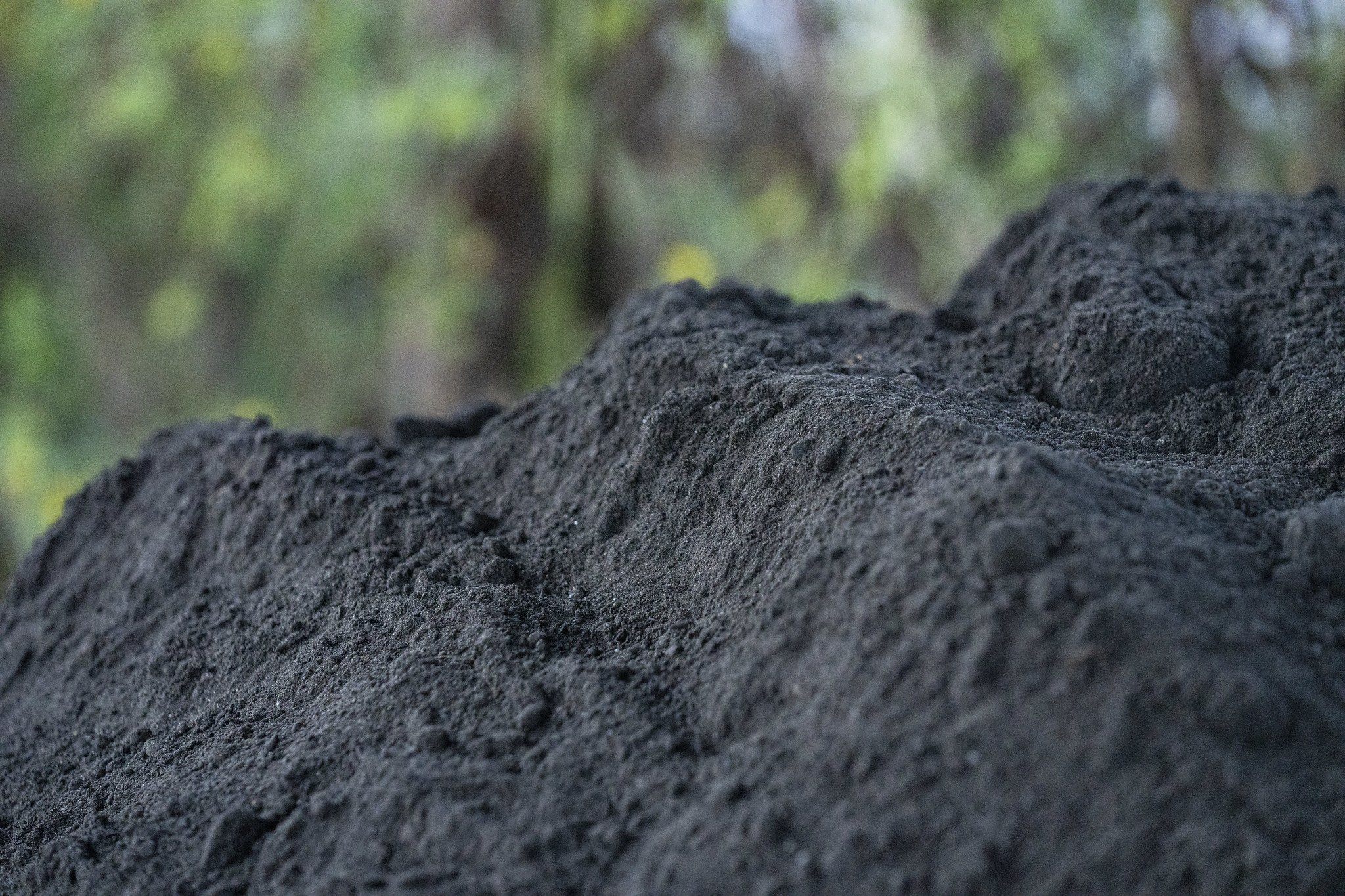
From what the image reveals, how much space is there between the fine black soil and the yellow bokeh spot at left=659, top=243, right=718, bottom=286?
203cm

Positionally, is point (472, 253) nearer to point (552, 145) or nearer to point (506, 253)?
point (506, 253)

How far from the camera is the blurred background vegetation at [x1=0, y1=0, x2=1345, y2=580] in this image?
384cm

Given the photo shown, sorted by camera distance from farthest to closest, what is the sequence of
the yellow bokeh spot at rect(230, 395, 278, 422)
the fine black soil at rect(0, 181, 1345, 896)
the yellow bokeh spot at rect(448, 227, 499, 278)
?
the yellow bokeh spot at rect(230, 395, 278, 422) < the yellow bokeh spot at rect(448, 227, 499, 278) < the fine black soil at rect(0, 181, 1345, 896)

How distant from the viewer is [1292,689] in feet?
2.54

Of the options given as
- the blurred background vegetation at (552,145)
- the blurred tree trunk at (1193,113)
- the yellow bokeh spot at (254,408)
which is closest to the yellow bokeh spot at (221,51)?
the blurred background vegetation at (552,145)

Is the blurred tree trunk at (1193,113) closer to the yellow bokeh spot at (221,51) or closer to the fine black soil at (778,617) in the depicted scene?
the fine black soil at (778,617)

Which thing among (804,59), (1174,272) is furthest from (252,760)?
(804,59)

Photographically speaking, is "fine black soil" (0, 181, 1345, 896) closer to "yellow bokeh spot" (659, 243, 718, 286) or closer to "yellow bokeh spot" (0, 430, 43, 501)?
"yellow bokeh spot" (659, 243, 718, 286)

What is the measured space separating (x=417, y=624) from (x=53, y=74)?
4163 millimetres

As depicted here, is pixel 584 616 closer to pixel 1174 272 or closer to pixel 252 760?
pixel 252 760

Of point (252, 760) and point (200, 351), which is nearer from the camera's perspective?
point (252, 760)

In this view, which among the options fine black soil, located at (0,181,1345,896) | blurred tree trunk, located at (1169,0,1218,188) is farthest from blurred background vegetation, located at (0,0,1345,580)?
fine black soil, located at (0,181,1345,896)

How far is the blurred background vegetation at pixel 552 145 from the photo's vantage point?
384 centimetres

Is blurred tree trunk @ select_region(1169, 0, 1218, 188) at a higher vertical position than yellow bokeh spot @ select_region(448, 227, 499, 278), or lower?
lower
